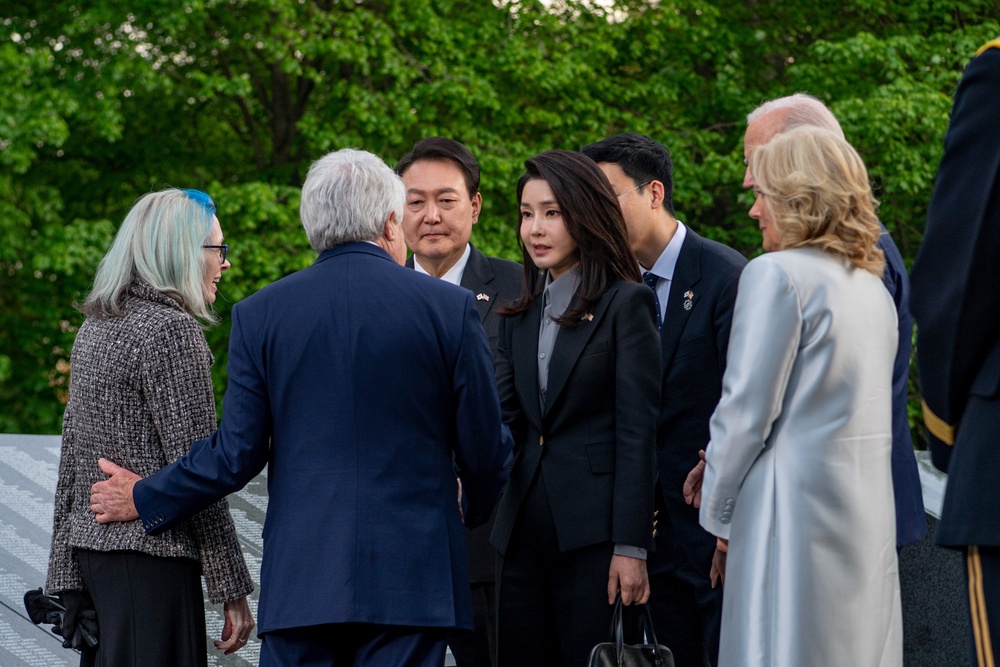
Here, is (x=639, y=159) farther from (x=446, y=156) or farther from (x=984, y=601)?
(x=984, y=601)

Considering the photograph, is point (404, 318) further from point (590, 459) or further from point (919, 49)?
point (919, 49)

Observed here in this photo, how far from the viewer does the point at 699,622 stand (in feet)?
14.0

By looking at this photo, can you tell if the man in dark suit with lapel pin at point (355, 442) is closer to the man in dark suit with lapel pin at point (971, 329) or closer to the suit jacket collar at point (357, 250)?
the suit jacket collar at point (357, 250)

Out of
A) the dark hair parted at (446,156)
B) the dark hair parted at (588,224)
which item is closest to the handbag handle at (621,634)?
the dark hair parted at (588,224)

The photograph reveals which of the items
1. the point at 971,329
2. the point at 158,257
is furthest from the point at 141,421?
the point at 971,329

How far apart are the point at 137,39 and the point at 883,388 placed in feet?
46.4

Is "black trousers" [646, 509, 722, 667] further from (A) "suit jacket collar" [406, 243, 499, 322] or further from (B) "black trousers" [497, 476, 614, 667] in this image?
(A) "suit jacket collar" [406, 243, 499, 322]

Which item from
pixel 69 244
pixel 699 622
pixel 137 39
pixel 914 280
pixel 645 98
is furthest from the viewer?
pixel 645 98

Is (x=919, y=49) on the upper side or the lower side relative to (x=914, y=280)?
upper

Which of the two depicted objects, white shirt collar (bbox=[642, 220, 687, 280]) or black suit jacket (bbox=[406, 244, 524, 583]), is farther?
black suit jacket (bbox=[406, 244, 524, 583])

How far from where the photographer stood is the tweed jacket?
3586mm

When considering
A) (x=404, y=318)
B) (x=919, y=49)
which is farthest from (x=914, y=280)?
(x=919, y=49)

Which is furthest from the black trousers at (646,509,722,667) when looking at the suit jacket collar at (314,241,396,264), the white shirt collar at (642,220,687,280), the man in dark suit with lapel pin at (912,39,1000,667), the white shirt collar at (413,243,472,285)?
the man in dark suit with lapel pin at (912,39,1000,667)

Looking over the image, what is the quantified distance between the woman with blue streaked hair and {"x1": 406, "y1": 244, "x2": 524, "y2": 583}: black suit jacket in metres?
1.00
